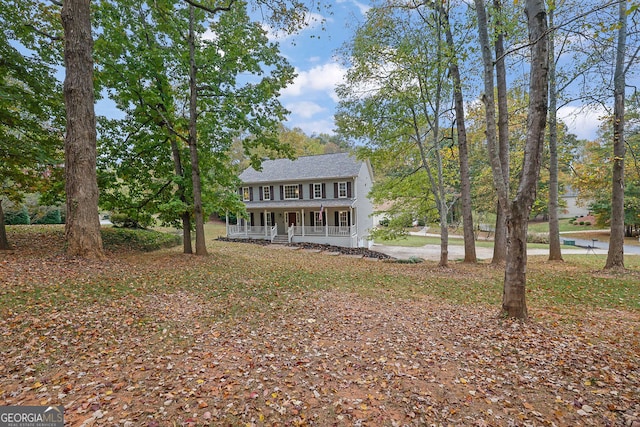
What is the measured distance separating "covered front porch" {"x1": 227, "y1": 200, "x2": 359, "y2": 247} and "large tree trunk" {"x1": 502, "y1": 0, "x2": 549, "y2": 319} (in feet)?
50.5

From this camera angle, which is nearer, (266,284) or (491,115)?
(491,115)

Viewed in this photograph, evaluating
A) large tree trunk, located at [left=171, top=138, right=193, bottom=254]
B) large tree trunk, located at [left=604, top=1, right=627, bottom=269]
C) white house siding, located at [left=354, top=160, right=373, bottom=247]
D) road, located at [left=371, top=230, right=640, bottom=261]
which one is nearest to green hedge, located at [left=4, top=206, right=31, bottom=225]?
large tree trunk, located at [left=171, top=138, right=193, bottom=254]

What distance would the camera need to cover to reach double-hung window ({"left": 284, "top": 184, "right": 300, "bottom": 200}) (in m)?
22.6

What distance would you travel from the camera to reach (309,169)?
22859 mm

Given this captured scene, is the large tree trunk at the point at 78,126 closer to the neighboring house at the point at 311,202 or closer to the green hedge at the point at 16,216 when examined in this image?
the green hedge at the point at 16,216

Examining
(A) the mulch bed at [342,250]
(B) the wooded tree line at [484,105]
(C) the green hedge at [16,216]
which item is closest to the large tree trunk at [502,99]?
(B) the wooded tree line at [484,105]

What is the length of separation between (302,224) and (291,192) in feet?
9.21

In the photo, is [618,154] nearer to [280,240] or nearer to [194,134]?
[194,134]

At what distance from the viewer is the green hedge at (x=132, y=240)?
11.5 m

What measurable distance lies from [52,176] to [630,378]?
561 inches

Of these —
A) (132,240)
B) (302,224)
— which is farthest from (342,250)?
(132,240)

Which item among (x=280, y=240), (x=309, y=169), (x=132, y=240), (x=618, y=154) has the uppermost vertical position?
(x=309, y=169)

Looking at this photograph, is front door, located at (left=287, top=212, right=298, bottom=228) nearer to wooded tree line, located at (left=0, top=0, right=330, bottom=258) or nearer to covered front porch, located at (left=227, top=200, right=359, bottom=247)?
covered front porch, located at (left=227, top=200, right=359, bottom=247)

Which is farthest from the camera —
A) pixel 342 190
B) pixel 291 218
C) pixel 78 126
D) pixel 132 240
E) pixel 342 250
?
pixel 291 218
